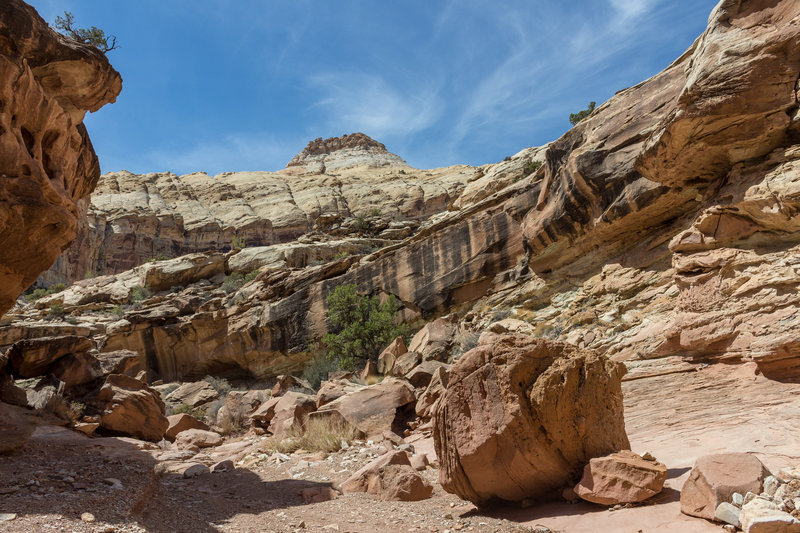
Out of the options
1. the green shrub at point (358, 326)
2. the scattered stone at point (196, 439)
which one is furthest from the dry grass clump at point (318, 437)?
the green shrub at point (358, 326)

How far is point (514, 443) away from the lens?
5293 millimetres

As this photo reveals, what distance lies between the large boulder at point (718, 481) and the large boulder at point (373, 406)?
7860mm

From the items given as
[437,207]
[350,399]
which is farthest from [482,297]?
[437,207]

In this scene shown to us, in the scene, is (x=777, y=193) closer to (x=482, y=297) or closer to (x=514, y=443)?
(x=514, y=443)

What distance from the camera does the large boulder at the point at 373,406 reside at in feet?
38.0

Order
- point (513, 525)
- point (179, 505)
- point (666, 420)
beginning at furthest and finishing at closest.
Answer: point (666, 420) < point (179, 505) < point (513, 525)

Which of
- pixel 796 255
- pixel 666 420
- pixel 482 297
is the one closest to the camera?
pixel 666 420

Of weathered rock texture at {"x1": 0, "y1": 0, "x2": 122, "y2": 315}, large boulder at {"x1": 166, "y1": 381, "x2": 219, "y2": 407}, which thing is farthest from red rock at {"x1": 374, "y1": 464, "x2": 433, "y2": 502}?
large boulder at {"x1": 166, "y1": 381, "x2": 219, "y2": 407}

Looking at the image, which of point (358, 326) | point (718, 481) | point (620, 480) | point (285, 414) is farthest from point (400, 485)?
point (358, 326)

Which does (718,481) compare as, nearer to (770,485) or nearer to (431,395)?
(770,485)

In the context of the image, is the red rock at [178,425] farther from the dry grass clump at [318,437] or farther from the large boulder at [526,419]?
the large boulder at [526,419]

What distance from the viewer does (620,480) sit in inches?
191

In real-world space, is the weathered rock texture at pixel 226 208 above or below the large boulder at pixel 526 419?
above

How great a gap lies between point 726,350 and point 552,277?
9336 millimetres
